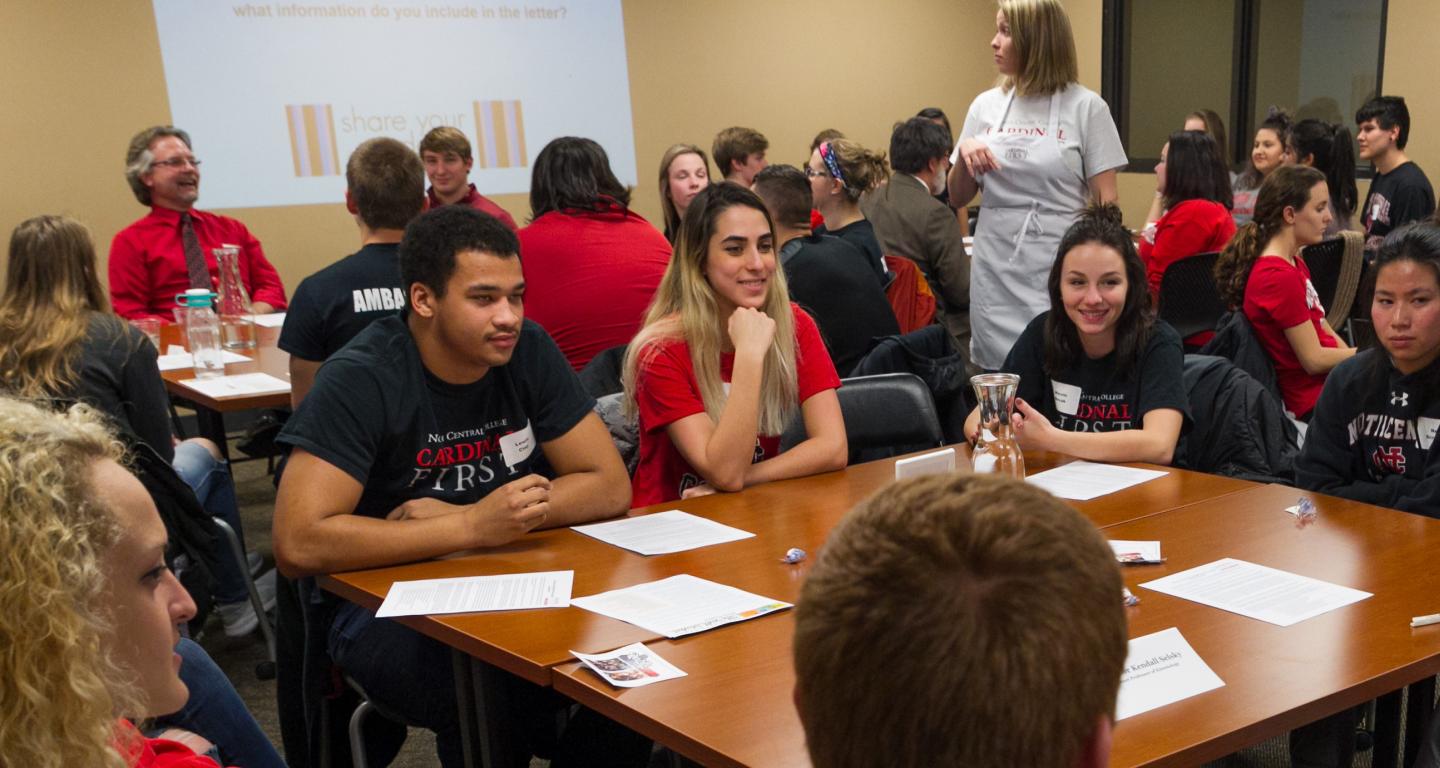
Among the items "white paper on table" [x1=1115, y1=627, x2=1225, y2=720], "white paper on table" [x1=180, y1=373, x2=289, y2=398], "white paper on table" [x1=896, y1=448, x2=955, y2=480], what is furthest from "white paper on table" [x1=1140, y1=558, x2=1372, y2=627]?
"white paper on table" [x1=180, y1=373, x2=289, y2=398]

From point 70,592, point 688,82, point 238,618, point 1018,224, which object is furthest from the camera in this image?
point 688,82

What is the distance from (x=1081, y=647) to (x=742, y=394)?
194 cm

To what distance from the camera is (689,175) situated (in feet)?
18.0

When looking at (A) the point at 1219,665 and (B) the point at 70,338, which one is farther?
(B) the point at 70,338

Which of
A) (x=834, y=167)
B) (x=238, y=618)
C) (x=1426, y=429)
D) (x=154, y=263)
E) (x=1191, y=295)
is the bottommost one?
(x=238, y=618)

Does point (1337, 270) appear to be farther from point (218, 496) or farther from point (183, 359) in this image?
point (183, 359)

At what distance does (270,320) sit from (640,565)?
3.33m

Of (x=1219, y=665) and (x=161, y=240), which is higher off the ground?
(x=161, y=240)

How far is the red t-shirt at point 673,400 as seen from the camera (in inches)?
110

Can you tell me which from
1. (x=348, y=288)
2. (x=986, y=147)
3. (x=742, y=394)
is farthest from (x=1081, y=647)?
(x=986, y=147)

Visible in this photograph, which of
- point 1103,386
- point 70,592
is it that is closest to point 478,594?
point 70,592

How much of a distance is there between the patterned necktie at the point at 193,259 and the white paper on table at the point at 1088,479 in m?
3.76

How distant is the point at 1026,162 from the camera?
405cm

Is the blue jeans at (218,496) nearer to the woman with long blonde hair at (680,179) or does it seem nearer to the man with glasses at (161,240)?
the man with glasses at (161,240)
